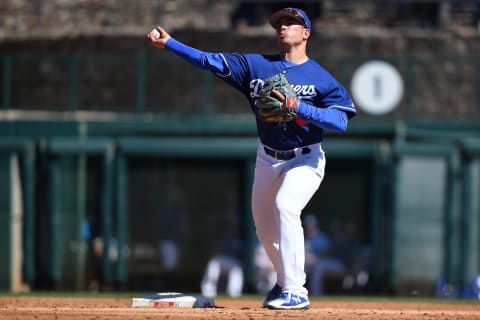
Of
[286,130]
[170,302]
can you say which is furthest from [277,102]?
[170,302]

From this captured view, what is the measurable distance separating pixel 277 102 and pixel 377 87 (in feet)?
29.9

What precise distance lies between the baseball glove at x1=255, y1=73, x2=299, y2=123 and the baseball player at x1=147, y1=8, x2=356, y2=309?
16 mm

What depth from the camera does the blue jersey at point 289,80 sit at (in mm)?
6305

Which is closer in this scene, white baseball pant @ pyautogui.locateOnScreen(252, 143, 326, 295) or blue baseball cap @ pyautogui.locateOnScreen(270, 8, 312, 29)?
white baseball pant @ pyautogui.locateOnScreen(252, 143, 326, 295)

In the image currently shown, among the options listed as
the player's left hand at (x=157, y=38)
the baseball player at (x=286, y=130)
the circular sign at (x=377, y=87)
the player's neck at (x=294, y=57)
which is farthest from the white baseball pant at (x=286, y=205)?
the circular sign at (x=377, y=87)

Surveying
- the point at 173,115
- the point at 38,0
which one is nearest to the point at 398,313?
the point at 173,115

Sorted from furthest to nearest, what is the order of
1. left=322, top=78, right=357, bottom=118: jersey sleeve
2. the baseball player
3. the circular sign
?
the circular sign
left=322, top=78, right=357, bottom=118: jersey sleeve
the baseball player

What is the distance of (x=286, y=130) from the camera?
6297mm

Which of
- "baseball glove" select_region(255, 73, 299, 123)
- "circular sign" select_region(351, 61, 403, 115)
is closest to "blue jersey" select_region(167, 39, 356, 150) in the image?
"baseball glove" select_region(255, 73, 299, 123)

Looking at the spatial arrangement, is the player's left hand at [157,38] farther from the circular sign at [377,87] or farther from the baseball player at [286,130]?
the circular sign at [377,87]

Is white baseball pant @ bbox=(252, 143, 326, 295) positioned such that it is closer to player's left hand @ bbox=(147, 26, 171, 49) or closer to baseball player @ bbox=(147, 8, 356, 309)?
baseball player @ bbox=(147, 8, 356, 309)

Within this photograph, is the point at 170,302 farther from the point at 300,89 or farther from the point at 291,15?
the point at 291,15

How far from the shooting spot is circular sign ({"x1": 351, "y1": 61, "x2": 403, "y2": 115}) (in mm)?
14805

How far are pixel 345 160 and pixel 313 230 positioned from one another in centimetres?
93
